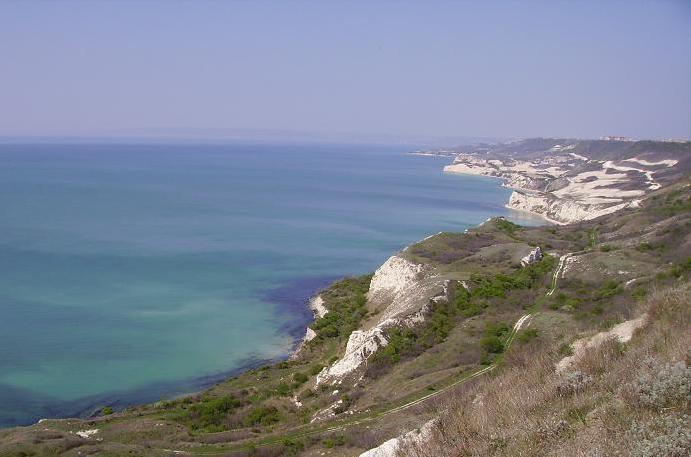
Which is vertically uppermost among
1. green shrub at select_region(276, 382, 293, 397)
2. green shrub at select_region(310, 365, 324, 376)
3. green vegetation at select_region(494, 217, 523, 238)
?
green vegetation at select_region(494, 217, 523, 238)

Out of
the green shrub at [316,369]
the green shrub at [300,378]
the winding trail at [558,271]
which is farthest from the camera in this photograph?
the winding trail at [558,271]

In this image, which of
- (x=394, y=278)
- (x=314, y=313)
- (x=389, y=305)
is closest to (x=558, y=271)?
(x=389, y=305)

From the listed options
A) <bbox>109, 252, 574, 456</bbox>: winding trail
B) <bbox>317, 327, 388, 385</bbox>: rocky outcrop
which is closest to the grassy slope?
<bbox>109, 252, 574, 456</bbox>: winding trail

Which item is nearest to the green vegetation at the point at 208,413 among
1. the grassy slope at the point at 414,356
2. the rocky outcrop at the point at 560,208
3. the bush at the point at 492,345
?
the grassy slope at the point at 414,356

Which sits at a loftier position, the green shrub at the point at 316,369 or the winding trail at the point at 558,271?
the winding trail at the point at 558,271

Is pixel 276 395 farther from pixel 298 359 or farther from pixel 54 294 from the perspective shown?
pixel 54 294

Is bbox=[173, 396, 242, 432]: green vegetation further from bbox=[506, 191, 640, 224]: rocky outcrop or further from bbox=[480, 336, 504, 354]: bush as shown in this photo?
bbox=[506, 191, 640, 224]: rocky outcrop

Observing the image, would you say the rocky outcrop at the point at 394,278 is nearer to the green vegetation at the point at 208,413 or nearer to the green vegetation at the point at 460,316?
the green vegetation at the point at 460,316
